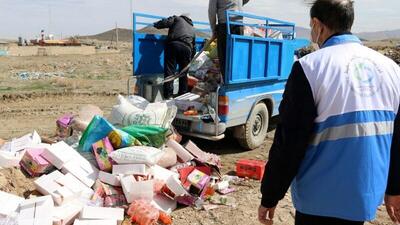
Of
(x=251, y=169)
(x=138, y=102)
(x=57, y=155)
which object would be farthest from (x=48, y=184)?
(x=251, y=169)

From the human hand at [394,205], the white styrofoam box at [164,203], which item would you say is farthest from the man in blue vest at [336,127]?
the white styrofoam box at [164,203]

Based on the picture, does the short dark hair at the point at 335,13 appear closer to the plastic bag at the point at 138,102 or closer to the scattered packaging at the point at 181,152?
the scattered packaging at the point at 181,152

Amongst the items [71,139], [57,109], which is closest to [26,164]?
[71,139]

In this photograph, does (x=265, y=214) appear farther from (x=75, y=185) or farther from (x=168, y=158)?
(x=168, y=158)

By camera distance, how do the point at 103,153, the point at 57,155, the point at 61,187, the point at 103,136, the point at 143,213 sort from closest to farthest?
the point at 143,213
the point at 61,187
the point at 57,155
the point at 103,153
the point at 103,136

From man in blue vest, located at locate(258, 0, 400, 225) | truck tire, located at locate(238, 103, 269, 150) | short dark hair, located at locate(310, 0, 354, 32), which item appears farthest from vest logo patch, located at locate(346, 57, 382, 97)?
truck tire, located at locate(238, 103, 269, 150)

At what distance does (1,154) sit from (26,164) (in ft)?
0.92

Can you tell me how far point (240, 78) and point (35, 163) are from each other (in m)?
3.00

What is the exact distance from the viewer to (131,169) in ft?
15.5

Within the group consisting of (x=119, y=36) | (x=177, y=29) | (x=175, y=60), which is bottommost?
(x=175, y=60)

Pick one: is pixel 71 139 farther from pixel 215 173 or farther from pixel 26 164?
pixel 215 173

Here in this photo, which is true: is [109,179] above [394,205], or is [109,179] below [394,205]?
below

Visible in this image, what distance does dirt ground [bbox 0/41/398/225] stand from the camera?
4.53 m

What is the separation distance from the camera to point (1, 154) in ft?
15.8
